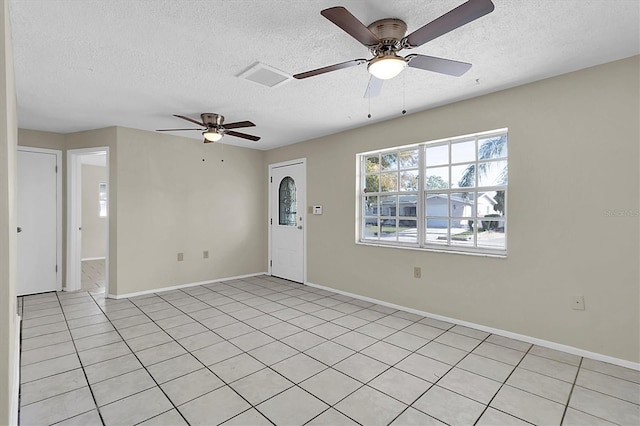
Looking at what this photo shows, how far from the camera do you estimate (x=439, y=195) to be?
367cm

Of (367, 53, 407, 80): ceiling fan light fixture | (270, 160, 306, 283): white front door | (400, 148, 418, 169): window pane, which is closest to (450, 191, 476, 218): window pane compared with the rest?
(400, 148, 418, 169): window pane

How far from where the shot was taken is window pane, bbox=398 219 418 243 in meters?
3.90

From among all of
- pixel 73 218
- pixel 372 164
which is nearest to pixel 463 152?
pixel 372 164

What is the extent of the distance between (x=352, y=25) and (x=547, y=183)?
7.73 feet

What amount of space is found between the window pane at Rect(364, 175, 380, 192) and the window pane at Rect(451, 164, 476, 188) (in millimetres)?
1044

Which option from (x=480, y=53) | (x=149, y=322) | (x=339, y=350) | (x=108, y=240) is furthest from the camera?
(x=108, y=240)

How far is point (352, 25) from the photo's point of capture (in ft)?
5.30

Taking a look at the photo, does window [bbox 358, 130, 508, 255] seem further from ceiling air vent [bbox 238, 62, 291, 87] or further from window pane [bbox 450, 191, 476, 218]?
ceiling air vent [bbox 238, 62, 291, 87]

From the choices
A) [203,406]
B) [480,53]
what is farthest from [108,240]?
[480,53]

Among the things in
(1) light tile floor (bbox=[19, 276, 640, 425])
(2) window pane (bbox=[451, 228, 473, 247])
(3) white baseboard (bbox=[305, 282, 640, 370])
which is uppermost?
(2) window pane (bbox=[451, 228, 473, 247])

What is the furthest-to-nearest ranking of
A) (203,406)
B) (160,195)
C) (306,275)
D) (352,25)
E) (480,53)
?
(306,275) < (160,195) < (480,53) < (203,406) < (352,25)

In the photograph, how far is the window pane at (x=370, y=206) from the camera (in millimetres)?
4348

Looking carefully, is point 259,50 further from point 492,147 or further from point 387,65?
point 492,147

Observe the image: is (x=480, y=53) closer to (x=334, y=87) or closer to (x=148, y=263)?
(x=334, y=87)
